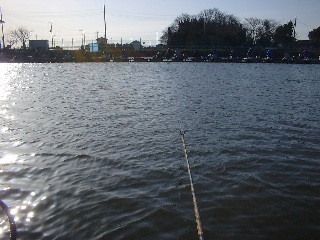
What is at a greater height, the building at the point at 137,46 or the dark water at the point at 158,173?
the building at the point at 137,46

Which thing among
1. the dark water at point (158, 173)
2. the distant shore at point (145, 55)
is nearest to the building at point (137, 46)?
the distant shore at point (145, 55)

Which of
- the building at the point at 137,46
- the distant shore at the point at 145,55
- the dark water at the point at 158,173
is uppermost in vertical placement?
the building at the point at 137,46

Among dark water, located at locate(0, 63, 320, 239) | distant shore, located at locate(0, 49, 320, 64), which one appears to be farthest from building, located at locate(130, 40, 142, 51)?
dark water, located at locate(0, 63, 320, 239)

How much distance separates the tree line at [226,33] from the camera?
108 m

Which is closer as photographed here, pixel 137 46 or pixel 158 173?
pixel 158 173

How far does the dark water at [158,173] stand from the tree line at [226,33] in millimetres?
94572

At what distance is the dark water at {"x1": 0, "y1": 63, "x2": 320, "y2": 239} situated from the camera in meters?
5.90

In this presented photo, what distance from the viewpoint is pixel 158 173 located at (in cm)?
838

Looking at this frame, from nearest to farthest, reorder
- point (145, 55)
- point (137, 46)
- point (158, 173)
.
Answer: point (158, 173) < point (145, 55) < point (137, 46)

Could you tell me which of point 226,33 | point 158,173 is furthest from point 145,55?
point 158,173

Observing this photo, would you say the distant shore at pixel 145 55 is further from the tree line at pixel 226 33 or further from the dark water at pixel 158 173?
the dark water at pixel 158 173

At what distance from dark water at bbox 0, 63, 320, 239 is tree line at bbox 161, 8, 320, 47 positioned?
310 feet

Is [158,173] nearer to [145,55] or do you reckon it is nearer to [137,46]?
[145,55]

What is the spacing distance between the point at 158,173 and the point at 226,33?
107998 mm
